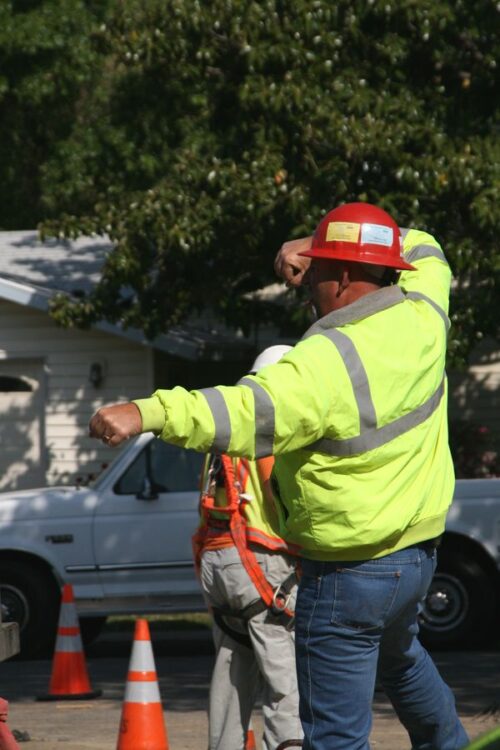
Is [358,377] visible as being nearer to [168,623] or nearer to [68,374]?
[168,623]

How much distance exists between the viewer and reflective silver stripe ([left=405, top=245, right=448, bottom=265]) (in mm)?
5215

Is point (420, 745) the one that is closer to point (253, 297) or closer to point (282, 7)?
point (282, 7)

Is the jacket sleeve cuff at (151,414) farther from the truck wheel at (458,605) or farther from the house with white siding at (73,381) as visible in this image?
the house with white siding at (73,381)

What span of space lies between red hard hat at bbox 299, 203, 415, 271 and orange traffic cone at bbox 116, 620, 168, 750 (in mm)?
2908

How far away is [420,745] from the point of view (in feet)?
16.9

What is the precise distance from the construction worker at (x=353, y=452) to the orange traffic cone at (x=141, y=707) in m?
2.35

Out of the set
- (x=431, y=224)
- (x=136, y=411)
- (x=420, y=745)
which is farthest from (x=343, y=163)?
(x=136, y=411)

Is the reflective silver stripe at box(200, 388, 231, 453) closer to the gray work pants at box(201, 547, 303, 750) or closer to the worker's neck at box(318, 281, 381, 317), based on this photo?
the worker's neck at box(318, 281, 381, 317)

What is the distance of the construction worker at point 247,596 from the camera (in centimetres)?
581

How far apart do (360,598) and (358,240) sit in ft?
3.56

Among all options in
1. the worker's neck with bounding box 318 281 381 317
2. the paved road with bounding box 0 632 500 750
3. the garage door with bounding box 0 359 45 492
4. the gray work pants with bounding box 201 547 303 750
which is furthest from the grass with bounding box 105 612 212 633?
the worker's neck with bounding box 318 281 381 317

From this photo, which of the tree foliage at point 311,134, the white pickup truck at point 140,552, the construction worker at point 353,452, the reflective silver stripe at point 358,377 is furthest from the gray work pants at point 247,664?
the tree foliage at point 311,134

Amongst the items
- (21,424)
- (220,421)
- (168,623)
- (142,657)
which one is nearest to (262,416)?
(220,421)

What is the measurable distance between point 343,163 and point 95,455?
6.55 m
